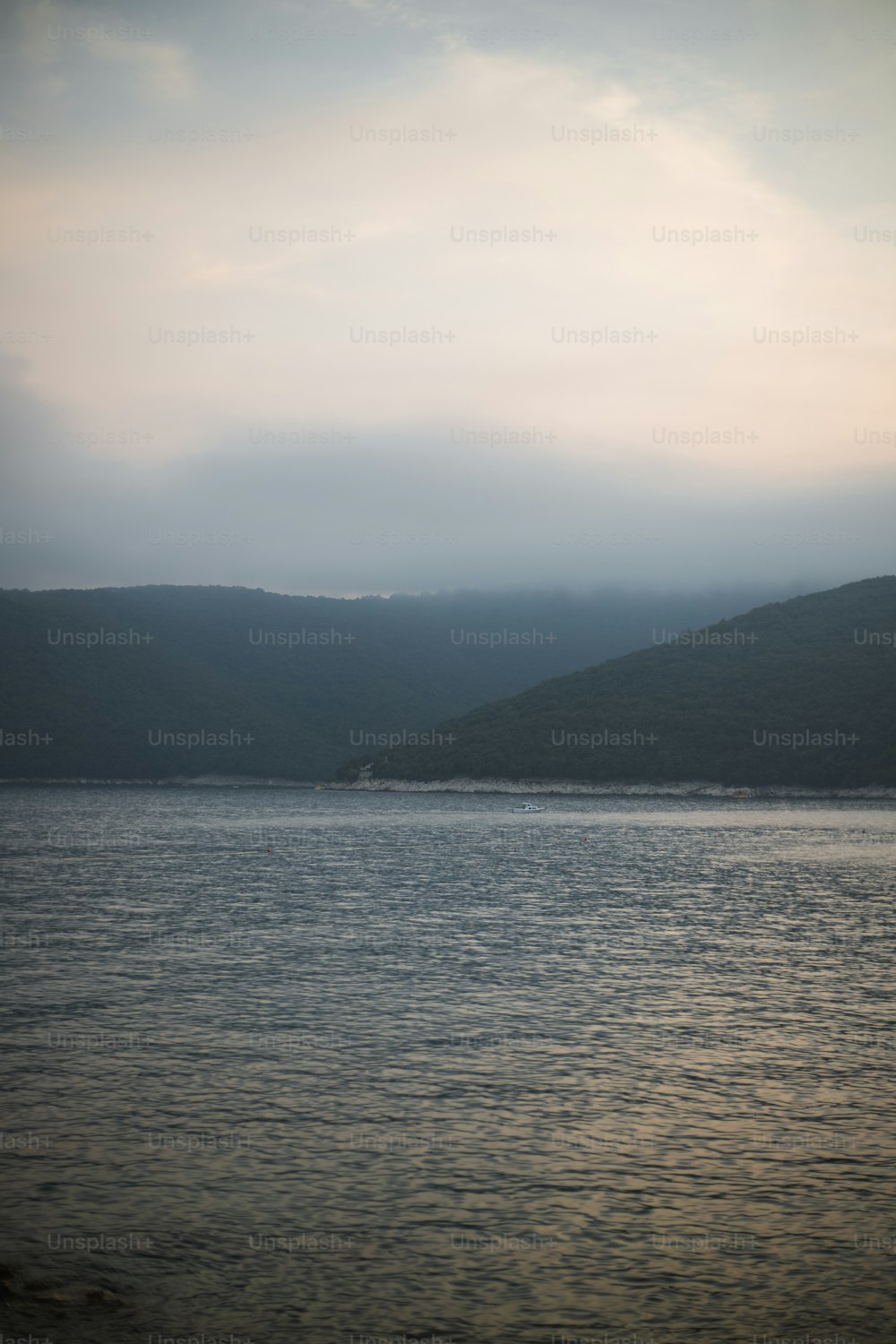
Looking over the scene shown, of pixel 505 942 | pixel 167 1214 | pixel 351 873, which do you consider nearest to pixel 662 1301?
pixel 167 1214

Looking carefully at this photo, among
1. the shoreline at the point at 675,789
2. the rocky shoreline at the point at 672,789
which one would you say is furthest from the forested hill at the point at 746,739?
the rocky shoreline at the point at 672,789

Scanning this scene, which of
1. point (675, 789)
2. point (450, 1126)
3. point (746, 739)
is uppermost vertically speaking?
point (746, 739)

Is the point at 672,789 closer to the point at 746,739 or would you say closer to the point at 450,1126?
the point at 746,739

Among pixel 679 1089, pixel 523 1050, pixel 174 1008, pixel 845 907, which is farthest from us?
pixel 845 907

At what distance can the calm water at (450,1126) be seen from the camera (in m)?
13.8

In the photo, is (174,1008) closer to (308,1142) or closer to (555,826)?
(308,1142)

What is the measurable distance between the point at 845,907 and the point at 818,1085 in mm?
31920

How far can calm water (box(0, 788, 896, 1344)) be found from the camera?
1379 cm

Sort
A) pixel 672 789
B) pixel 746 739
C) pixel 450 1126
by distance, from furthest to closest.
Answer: pixel 746 739 < pixel 672 789 < pixel 450 1126

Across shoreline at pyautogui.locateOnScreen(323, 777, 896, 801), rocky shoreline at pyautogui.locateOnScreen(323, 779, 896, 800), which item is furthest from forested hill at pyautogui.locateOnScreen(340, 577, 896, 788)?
rocky shoreline at pyautogui.locateOnScreen(323, 779, 896, 800)

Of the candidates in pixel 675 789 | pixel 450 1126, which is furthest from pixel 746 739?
pixel 450 1126

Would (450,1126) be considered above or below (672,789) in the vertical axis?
above

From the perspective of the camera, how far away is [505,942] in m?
42.6

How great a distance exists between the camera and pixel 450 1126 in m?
20.3
